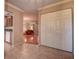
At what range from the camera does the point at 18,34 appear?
23.4ft

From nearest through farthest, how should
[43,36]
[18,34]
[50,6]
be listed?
[50,6], [43,36], [18,34]

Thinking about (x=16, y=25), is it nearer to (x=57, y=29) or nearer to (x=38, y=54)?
(x=57, y=29)

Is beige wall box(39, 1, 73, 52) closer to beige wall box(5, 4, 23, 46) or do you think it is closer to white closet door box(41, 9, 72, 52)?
white closet door box(41, 9, 72, 52)

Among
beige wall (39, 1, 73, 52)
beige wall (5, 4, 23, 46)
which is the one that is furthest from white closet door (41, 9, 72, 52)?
beige wall (5, 4, 23, 46)

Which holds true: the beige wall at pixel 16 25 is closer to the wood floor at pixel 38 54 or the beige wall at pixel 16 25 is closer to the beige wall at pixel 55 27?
the beige wall at pixel 55 27

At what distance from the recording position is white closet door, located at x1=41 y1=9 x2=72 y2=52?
15.1ft

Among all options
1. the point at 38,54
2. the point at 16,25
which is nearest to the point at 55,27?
the point at 38,54

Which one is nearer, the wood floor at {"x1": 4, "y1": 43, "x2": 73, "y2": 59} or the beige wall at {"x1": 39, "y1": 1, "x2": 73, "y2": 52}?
the wood floor at {"x1": 4, "y1": 43, "x2": 73, "y2": 59}

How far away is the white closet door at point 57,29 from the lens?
459 centimetres

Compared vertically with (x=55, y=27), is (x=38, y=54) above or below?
below

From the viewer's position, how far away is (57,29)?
5.31 meters
